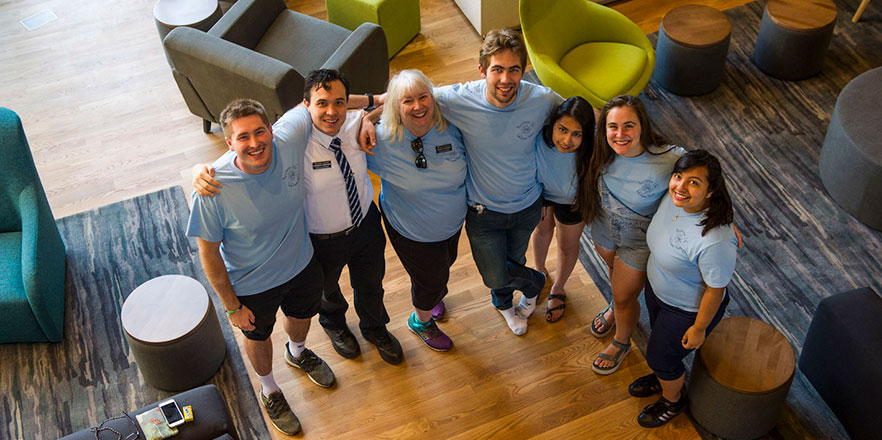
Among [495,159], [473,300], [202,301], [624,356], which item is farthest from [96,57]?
[624,356]

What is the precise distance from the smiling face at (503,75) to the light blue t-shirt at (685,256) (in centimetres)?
74

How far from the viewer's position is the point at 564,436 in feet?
12.0

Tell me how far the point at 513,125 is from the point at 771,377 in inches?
61.1

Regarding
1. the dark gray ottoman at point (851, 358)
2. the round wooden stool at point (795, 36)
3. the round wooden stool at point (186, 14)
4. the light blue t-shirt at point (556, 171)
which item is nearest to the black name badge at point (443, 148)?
the light blue t-shirt at point (556, 171)

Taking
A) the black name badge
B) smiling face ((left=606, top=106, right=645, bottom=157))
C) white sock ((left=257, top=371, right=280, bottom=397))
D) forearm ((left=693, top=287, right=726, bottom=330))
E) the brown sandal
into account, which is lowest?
the brown sandal

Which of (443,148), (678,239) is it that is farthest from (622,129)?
(443,148)

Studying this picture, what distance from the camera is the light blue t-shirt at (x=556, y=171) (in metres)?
3.21

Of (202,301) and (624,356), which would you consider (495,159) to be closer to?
(624,356)

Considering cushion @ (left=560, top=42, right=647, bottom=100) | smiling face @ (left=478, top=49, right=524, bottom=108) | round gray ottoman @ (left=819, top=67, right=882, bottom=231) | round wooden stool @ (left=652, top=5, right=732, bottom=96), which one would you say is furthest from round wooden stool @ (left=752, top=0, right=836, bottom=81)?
smiling face @ (left=478, top=49, right=524, bottom=108)

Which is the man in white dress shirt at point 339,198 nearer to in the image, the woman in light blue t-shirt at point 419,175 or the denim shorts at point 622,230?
the woman in light blue t-shirt at point 419,175

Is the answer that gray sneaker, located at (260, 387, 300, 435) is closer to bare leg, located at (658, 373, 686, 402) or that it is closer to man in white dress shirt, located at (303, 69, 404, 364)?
man in white dress shirt, located at (303, 69, 404, 364)

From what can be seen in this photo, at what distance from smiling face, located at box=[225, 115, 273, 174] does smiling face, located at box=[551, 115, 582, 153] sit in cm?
113

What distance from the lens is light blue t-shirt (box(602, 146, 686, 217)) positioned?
118 inches

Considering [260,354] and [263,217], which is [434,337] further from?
[263,217]
